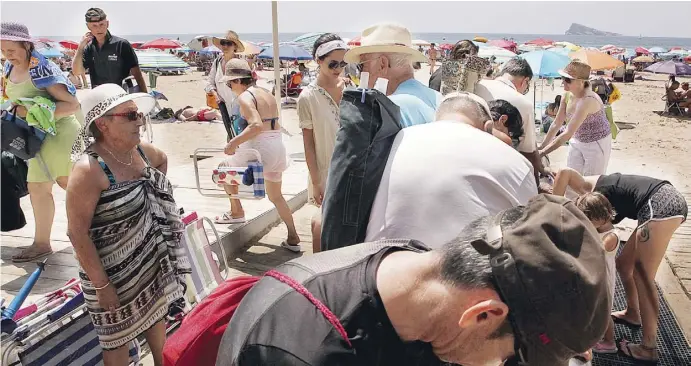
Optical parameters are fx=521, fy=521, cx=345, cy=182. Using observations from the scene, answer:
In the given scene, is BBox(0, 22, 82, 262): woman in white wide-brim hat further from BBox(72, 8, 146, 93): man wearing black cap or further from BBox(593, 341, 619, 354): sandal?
BBox(593, 341, 619, 354): sandal

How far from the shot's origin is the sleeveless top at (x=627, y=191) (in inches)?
135

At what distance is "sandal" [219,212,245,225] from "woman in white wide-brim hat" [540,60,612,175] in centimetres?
295

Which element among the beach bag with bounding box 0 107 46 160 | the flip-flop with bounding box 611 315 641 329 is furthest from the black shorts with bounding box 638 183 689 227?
the beach bag with bounding box 0 107 46 160

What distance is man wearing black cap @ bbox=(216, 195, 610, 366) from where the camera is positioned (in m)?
0.98

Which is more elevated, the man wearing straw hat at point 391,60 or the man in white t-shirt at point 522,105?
the man wearing straw hat at point 391,60

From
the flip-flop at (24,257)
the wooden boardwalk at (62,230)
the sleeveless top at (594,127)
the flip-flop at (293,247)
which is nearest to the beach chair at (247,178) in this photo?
the wooden boardwalk at (62,230)

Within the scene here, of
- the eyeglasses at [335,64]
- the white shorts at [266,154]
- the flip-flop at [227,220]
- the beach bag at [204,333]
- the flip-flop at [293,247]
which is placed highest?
the eyeglasses at [335,64]

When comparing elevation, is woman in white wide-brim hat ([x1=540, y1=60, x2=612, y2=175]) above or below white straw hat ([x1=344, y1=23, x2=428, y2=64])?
below

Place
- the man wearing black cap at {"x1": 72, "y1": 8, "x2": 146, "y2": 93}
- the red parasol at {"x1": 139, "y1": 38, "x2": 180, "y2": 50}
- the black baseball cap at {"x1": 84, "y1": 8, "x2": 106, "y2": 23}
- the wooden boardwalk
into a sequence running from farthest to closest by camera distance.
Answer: the red parasol at {"x1": 139, "y1": 38, "x2": 180, "y2": 50} < the man wearing black cap at {"x1": 72, "y1": 8, "x2": 146, "y2": 93} < the black baseball cap at {"x1": 84, "y1": 8, "x2": 106, "y2": 23} < the wooden boardwalk

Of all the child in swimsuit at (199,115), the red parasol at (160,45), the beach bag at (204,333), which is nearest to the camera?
the beach bag at (204,333)

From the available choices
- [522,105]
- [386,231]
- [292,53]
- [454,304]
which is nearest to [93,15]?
[522,105]

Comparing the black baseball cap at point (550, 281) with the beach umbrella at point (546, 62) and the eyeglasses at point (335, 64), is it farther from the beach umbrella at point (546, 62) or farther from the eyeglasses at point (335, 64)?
the beach umbrella at point (546, 62)

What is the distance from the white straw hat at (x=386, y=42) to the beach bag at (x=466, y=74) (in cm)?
65

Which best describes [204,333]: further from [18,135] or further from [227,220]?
[227,220]
